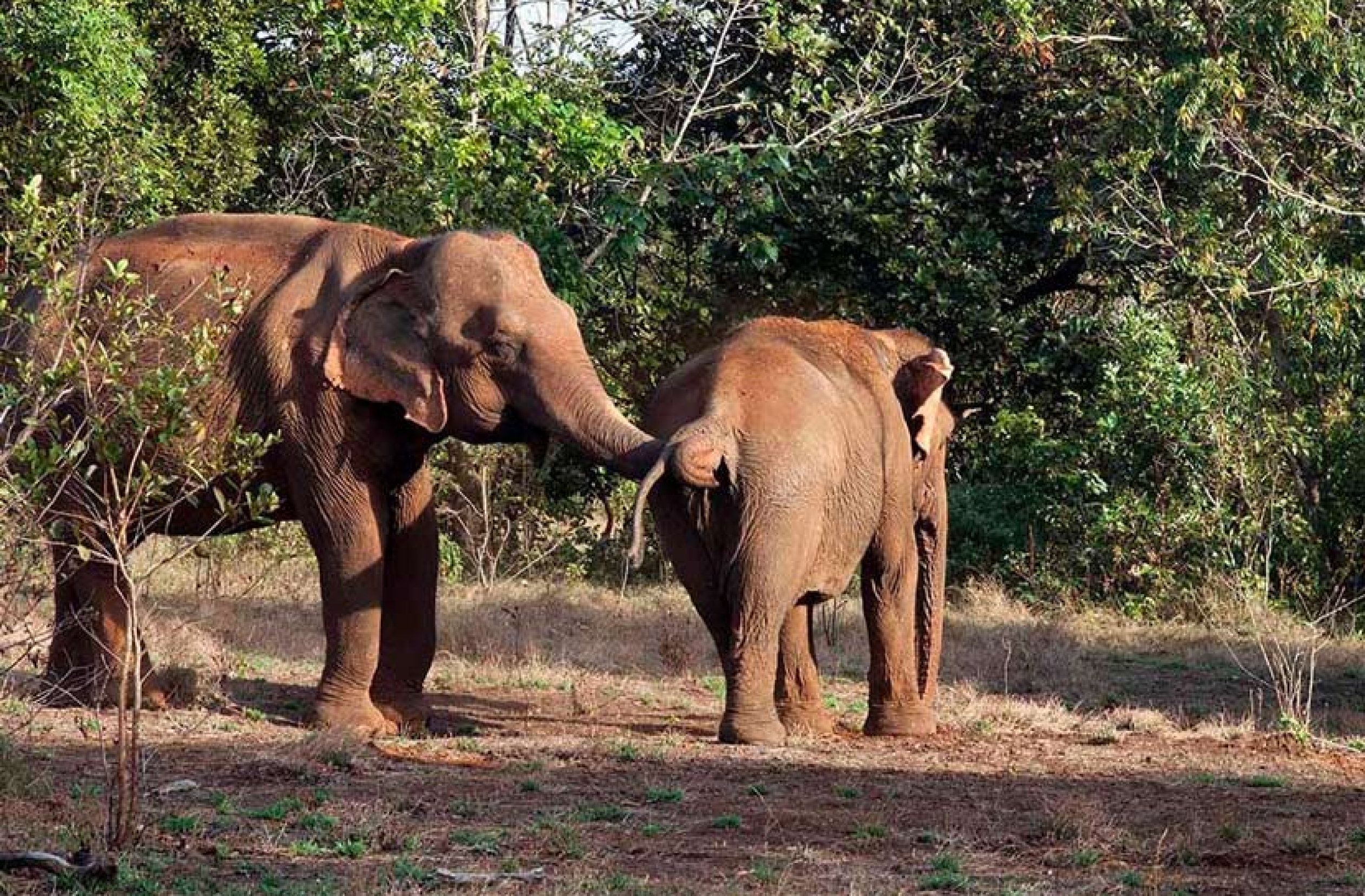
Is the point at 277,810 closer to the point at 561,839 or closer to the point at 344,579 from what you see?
the point at 561,839

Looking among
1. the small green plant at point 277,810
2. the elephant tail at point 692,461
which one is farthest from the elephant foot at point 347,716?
the small green plant at point 277,810

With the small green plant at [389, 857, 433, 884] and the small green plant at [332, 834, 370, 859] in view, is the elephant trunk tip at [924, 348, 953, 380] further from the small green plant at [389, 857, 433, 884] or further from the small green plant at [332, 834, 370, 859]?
the small green plant at [389, 857, 433, 884]

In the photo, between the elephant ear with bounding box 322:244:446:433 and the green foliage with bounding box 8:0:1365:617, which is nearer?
the elephant ear with bounding box 322:244:446:433

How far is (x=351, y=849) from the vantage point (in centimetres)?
857

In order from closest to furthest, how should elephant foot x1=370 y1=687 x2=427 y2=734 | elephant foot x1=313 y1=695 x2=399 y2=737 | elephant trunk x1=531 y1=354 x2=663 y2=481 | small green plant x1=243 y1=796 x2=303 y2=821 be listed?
small green plant x1=243 y1=796 x2=303 y2=821, elephant trunk x1=531 y1=354 x2=663 y2=481, elephant foot x1=313 y1=695 x2=399 y2=737, elephant foot x1=370 y1=687 x2=427 y2=734

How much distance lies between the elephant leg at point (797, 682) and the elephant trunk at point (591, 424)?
1.63 metres

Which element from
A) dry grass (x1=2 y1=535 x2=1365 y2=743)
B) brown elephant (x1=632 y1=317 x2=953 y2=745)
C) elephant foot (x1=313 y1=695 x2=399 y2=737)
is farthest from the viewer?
dry grass (x1=2 y1=535 x2=1365 y2=743)

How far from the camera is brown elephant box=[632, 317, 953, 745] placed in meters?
11.7

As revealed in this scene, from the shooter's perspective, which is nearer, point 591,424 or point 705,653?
point 591,424

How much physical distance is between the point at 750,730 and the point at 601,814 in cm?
234

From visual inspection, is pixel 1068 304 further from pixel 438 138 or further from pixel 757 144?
pixel 438 138

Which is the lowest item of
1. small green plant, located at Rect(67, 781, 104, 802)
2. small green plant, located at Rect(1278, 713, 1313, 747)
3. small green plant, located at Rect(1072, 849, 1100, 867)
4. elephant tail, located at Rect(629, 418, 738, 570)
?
small green plant, located at Rect(67, 781, 104, 802)

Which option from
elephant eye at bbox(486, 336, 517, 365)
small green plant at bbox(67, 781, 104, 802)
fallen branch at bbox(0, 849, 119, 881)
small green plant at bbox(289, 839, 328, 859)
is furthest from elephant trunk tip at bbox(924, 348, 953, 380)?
fallen branch at bbox(0, 849, 119, 881)

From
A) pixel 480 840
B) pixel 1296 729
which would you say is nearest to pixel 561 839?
pixel 480 840
